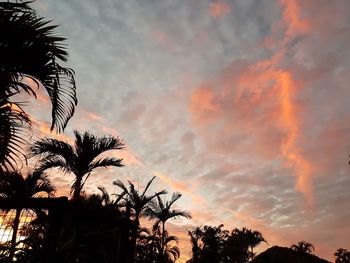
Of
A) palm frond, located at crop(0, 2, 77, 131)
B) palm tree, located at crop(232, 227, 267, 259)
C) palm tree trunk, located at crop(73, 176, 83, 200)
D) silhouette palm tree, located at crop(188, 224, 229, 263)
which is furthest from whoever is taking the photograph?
palm tree, located at crop(232, 227, 267, 259)

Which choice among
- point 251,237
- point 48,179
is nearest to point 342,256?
point 251,237

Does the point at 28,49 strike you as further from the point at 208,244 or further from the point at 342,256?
the point at 342,256

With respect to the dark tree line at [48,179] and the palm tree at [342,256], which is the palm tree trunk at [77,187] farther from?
the palm tree at [342,256]

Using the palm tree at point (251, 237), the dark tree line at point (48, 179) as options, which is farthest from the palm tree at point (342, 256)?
the dark tree line at point (48, 179)

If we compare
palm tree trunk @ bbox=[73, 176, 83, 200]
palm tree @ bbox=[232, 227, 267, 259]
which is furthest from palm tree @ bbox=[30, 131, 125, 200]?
palm tree @ bbox=[232, 227, 267, 259]

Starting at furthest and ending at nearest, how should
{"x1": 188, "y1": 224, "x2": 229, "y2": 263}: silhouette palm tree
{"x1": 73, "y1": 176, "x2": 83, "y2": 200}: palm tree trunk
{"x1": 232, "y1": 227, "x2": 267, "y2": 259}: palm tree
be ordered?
{"x1": 232, "y1": 227, "x2": 267, "y2": 259}: palm tree < {"x1": 188, "y1": 224, "x2": 229, "y2": 263}: silhouette palm tree < {"x1": 73, "y1": 176, "x2": 83, "y2": 200}: palm tree trunk

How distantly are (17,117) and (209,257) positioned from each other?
3202cm

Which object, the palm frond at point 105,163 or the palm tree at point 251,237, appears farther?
the palm tree at point 251,237

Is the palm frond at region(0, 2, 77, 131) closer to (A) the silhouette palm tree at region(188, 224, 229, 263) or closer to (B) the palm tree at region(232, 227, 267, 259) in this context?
(A) the silhouette palm tree at region(188, 224, 229, 263)

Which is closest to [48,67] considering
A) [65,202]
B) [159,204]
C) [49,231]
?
[65,202]

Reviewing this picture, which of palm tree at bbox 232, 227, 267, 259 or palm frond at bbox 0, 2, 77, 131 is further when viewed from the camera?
palm tree at bbox 232, 227, 267, 259

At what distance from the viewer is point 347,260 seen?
5697 cm

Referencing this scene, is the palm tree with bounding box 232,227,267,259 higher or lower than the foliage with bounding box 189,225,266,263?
higher

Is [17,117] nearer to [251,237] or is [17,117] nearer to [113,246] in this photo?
[113,246]
